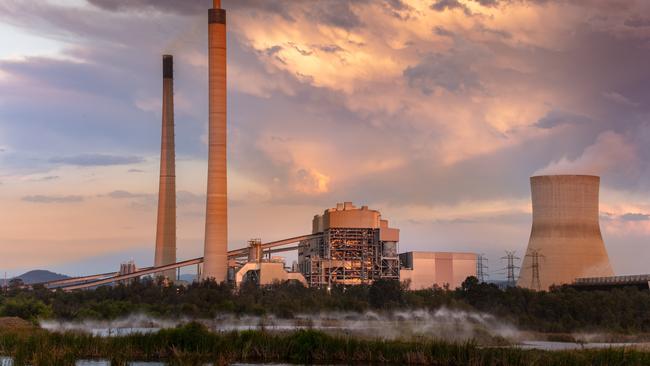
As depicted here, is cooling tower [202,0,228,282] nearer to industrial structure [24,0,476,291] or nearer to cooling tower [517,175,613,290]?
industrial structure [24,0,476,291]

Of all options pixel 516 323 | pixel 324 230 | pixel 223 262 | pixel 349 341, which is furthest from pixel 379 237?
pixel 349 341

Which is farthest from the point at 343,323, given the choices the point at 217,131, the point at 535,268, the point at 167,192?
the point at 167,192

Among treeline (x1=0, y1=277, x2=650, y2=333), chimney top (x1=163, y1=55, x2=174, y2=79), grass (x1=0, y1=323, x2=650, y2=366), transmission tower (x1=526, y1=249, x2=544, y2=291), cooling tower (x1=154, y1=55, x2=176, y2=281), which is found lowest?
grass (x1=0, y1=323, x2=650, y2=366)

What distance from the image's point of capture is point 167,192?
112 m

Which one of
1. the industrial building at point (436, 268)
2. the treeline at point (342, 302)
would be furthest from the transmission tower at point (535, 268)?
the industrial building at point (436, 268)

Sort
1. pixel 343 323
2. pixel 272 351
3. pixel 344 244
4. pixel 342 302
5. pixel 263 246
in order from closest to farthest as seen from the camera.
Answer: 1. pixel 272 351
2. pixel 343 323
3. pixel 342 302
4. pixel 344 244
5. pixel 263 246

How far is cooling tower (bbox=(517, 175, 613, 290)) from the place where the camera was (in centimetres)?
8350

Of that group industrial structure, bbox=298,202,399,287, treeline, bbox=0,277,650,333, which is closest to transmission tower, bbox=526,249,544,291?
treeline, bbox=0,277,650,333

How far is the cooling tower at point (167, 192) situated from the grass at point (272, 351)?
224 ft

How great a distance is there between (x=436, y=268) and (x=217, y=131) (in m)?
32.9

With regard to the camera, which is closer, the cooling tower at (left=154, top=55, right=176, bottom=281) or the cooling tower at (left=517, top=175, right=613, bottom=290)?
the cooling tower at (left=517, top=175, right=613, bottom=290)

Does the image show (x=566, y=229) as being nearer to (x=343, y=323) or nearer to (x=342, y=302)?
(x=342, y=302)

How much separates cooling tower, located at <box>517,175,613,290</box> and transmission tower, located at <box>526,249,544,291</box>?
0.10 meters

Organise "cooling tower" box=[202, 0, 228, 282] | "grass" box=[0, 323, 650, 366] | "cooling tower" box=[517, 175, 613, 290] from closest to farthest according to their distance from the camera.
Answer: "grass" box=[0, 323, 650, 366]
"cooling tower" box=[517, 175, 613, 290]
"cooling tower" box=[202, 0, 228, 282]
